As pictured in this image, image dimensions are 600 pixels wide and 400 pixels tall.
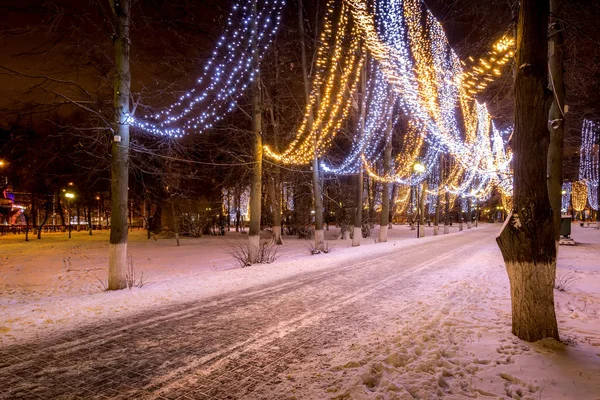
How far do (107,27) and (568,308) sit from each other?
42.1 feet

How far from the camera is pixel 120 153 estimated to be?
9828 millimetres

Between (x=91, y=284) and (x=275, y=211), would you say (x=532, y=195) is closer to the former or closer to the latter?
(x=91, y=284)

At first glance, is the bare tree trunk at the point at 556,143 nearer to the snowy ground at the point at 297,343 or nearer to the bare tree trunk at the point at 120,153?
the snowy ground at the point at 297,343

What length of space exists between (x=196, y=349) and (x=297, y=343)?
1.42 metres

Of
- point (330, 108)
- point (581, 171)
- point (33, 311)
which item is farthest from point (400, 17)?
point (581, 171)

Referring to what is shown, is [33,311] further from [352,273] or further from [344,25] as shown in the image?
[344,25]

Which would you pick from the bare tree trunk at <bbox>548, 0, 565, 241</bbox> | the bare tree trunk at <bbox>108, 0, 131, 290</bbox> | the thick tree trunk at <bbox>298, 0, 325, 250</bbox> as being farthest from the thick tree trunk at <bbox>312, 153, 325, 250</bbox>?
the bare tree trunk at <bbox>548, 0, 565, 241</bbox>

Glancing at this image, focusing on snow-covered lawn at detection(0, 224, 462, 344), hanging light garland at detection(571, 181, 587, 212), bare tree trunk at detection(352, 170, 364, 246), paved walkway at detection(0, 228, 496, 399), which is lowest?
snow-covered lawn at detection(0, 224, 462, 344)

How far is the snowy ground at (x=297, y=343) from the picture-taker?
4117mm

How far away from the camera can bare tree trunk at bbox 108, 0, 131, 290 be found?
980 centimetres

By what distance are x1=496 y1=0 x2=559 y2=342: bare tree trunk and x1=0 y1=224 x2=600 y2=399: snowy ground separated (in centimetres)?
63

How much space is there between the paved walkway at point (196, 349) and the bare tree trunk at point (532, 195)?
8.08 feet

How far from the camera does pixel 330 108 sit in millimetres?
23109

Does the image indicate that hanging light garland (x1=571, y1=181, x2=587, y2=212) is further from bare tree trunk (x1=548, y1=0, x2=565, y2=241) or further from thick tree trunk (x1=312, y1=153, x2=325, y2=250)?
bare tree trunk (x1=548, y1=0, x2=565, y2=241)
